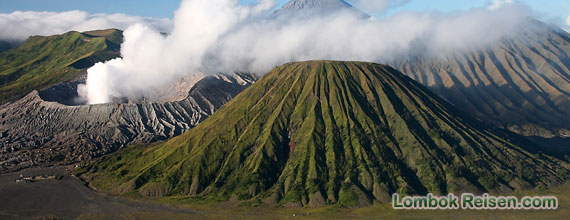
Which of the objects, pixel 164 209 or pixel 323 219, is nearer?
pixel 323 219

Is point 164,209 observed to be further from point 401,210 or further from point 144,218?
point 401,210

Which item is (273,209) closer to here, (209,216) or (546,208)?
(209,216)

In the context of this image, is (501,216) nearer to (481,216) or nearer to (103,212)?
(481,216)

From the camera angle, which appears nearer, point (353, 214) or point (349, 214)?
point (349, 214)

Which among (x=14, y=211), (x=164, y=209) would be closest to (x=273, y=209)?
(x=164, y=209)

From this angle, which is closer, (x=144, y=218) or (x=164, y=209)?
(x=144, y=218)

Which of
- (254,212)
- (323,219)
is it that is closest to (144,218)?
(254,212)

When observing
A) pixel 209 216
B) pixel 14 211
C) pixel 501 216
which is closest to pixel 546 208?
pixel 501 216
